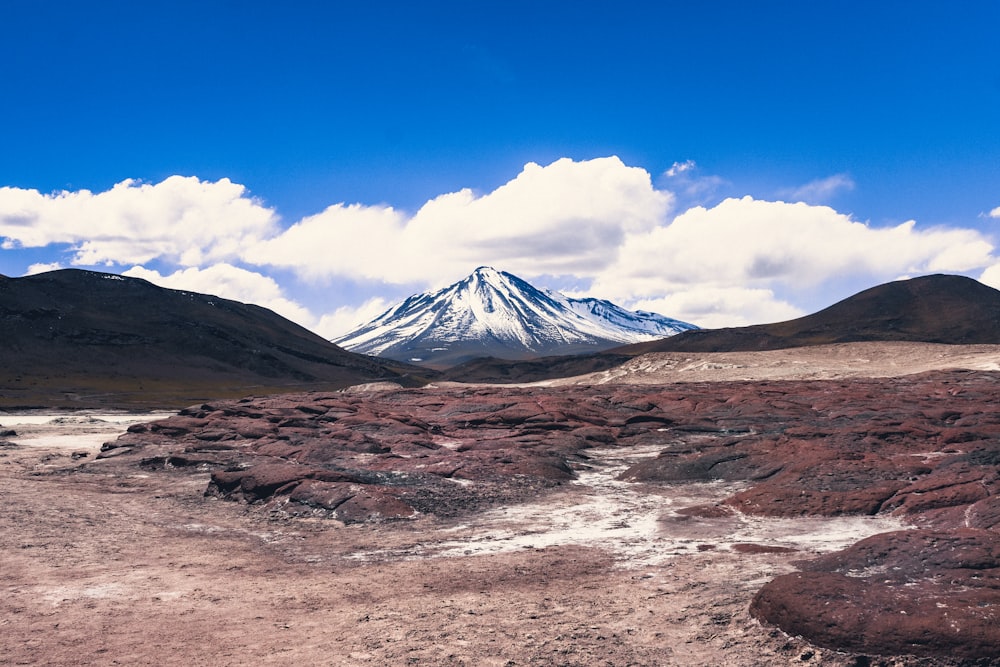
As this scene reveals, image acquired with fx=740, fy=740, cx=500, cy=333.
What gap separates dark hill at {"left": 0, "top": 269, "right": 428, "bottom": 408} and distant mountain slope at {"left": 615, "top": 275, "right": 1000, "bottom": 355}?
58607 mm

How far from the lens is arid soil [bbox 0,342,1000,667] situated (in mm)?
9547

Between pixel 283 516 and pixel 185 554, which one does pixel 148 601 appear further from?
pixel 283 516

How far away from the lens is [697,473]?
76.7 ft

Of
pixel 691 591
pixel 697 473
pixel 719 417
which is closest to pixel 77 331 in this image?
pixel 719 417

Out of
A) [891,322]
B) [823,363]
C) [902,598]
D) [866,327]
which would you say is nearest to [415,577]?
[902,598]

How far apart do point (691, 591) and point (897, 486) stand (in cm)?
932

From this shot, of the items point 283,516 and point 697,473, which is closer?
point 283,516

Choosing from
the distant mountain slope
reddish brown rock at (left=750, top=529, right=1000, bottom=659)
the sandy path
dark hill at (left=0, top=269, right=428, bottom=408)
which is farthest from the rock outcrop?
the distant mountain slope

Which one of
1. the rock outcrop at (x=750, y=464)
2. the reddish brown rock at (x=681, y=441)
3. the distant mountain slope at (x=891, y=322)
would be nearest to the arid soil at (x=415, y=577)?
the rock outcrop at (x=750, y=464)

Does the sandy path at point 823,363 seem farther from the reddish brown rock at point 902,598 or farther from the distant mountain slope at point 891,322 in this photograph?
the reddish brown rock at point 902,598

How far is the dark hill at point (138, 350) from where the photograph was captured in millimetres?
95062

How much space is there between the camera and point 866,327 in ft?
431

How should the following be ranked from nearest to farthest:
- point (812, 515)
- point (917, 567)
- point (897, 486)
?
point (917, 567), point (812, 515), point (897, 486)

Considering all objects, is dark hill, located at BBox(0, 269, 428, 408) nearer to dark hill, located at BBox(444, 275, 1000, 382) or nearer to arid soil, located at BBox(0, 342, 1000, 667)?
dark hill, located at BBox(444, 275, 1000, 382)
